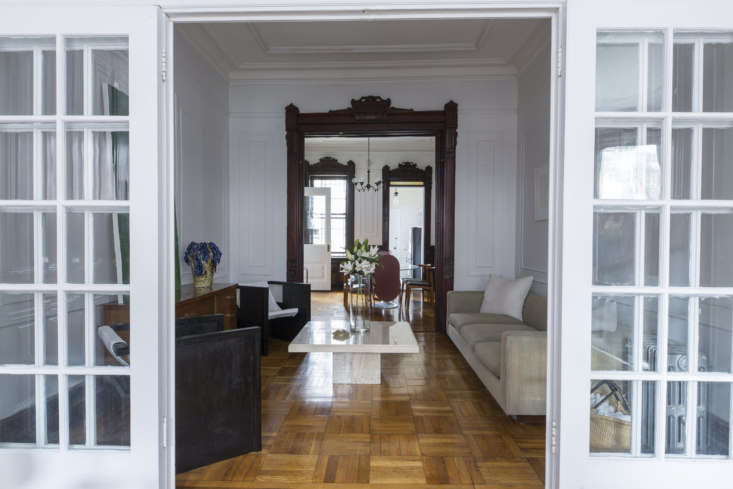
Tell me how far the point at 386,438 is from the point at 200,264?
2494mm

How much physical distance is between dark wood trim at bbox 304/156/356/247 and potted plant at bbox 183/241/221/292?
5653 mm

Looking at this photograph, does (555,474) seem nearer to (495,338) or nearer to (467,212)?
(495,338)

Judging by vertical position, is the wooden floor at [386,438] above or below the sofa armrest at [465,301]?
below

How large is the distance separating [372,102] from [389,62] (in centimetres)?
52

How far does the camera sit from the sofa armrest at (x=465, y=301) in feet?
16.2

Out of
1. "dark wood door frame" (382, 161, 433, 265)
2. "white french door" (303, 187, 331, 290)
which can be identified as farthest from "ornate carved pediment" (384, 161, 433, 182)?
"white french door" (303, 187, 331, 290)

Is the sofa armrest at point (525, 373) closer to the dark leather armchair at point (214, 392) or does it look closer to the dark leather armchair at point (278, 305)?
the dark leather armchair at point (214, 392)

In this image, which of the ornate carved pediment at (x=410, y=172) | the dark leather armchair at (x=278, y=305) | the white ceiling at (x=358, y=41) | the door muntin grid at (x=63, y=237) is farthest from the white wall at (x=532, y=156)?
the ornate carved pediment at (x=410, y=172)

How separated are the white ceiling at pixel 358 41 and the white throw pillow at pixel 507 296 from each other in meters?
2.65

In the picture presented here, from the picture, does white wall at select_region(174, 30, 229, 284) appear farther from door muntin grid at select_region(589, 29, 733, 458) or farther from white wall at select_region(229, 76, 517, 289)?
door muntin grid at select_region(589, 29, 733, 458)

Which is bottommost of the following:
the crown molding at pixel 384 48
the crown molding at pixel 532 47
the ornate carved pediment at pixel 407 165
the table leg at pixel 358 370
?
the table leg at pixel 358 370

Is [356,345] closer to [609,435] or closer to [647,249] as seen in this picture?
[609,435]

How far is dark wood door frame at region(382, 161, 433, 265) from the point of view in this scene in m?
9.49

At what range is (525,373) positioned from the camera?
9.27 ft
